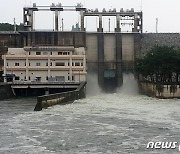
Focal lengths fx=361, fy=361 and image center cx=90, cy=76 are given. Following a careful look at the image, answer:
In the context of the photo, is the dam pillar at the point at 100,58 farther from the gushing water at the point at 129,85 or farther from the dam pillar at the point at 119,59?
the gushing water at the point at 129,85

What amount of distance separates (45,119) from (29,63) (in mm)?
29205

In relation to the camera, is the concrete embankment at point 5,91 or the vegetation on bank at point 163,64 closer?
the concrete embankment at point 5,91

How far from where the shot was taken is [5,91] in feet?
136

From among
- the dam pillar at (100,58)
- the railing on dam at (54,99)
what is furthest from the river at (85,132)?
the dam pillar at (100,58)

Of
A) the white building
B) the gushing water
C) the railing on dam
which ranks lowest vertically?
the gushing water

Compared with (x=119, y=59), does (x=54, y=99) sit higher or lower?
lower

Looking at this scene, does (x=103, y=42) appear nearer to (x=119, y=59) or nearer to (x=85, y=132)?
(x=119, y=59)

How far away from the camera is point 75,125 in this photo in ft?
62.6

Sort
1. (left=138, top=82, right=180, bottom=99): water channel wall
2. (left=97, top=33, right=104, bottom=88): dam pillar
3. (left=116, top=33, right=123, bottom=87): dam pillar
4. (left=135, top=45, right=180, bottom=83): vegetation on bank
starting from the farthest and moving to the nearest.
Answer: (left=116, top=33, right=123, bottom=87): dam pillar
(left=97, top=33, right=104, bottom=88): dam pillar
(left=135, top=45, right=180, bottom=83): vegetation on bank
(left=138, top=82, right=180, bottom=99): water channel wall

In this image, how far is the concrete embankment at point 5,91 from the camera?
40094 mm

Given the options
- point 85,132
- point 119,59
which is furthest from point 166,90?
point 85,132

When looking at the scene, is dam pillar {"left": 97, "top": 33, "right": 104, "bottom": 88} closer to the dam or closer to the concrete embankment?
the dam

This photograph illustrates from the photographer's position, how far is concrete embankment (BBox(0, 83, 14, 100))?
40.1 meters

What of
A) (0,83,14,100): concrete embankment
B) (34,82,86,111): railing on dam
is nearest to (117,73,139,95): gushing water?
(0,83,14,100): concrete embankment
